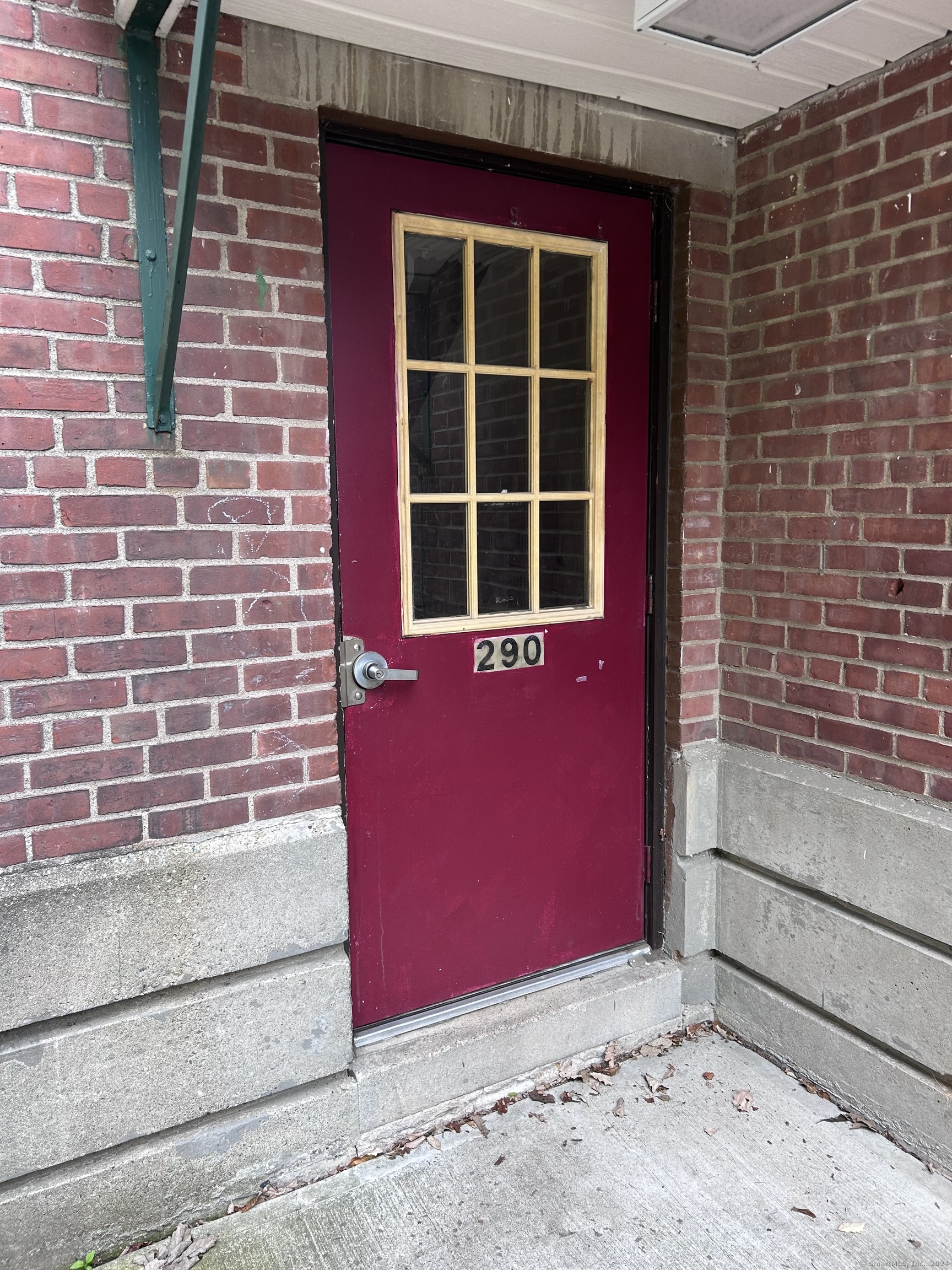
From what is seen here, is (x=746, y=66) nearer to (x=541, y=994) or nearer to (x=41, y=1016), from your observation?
(x=541, y=994)

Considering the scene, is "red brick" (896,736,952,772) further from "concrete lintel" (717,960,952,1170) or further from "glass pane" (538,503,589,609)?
"glass pane" (538,503,589,609)

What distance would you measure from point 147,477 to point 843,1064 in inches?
103

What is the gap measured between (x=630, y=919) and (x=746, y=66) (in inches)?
106

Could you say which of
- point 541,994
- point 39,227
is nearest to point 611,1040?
point 541,994

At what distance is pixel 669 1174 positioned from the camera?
7.56 ft

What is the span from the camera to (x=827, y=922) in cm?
259

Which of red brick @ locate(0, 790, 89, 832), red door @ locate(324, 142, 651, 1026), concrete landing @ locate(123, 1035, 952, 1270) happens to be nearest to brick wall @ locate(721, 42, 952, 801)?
red door @ locate(324, 142, 651, 1026)

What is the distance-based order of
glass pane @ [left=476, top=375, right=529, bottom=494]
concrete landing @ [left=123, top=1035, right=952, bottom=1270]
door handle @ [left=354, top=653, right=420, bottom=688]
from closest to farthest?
1. concrete landing @ [left=123, top=1035, right=952, bottom=1270]
2. door handle @ [left=354, top=653, right=420, bottom=688]
3. glass pane @ [left=476, top=375, right=529, bottom=494]

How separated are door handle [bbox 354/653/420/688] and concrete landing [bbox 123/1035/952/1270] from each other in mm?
1357

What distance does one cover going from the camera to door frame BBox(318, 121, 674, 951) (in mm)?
2244

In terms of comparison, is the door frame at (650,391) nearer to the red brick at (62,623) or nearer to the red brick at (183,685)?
the red brick at (183,685)

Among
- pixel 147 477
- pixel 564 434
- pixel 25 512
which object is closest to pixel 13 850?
pixel 25 512

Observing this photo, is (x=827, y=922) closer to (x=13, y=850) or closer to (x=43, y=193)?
(x=13, y=850)

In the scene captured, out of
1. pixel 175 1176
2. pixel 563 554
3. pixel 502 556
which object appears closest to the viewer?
pixel 175 1176
